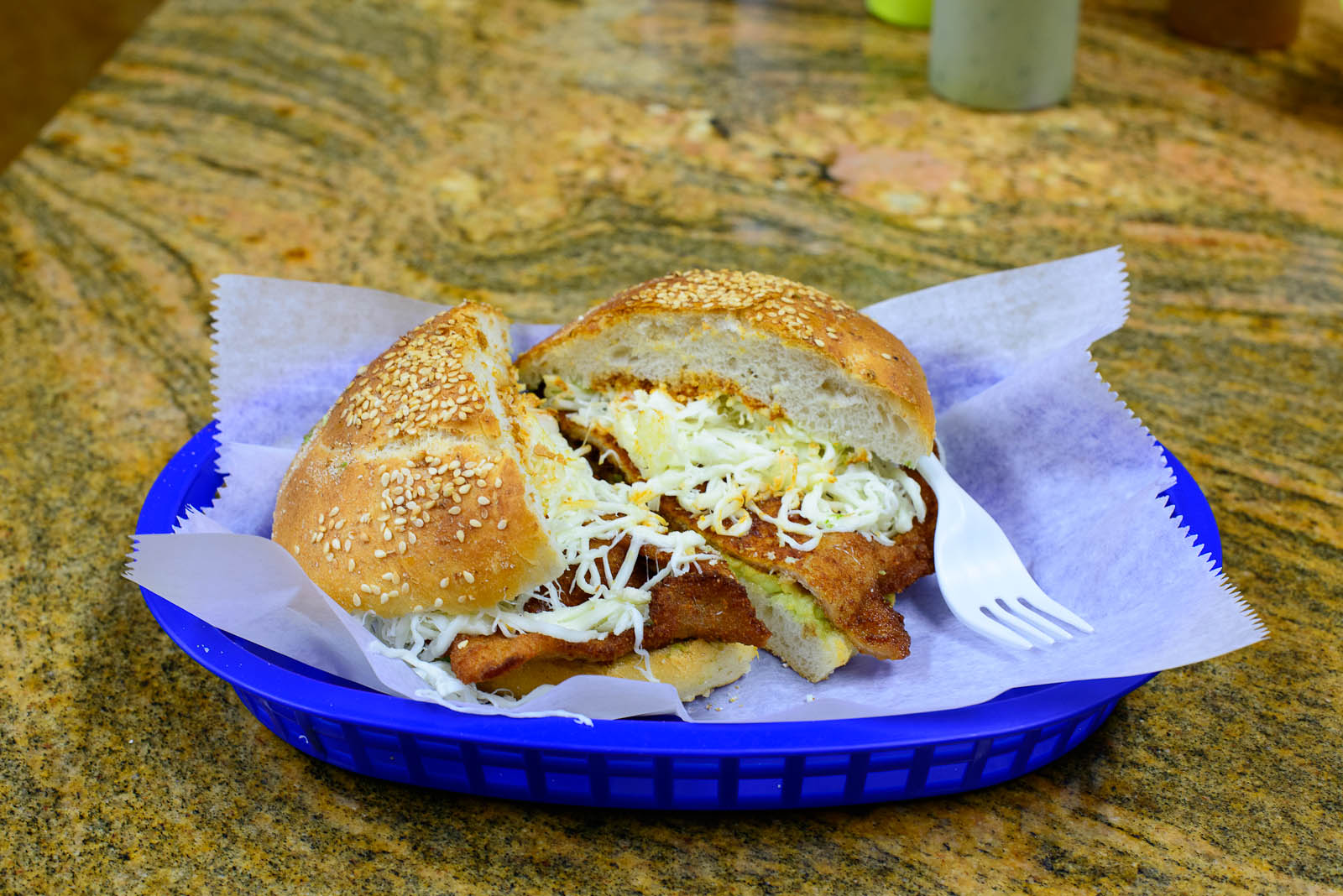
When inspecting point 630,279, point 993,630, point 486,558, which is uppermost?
point 486,558

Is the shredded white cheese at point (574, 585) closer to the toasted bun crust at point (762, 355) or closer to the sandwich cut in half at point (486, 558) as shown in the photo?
the sandwich cut in half at point (486, 558)

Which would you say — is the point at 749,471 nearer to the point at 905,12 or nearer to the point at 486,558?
the point at 486,558

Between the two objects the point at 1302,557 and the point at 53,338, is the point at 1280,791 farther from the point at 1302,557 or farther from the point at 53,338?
the point at 53,338

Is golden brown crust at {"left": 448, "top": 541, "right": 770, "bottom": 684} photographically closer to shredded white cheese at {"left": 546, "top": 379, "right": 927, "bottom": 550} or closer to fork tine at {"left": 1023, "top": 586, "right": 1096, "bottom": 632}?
shredded white cheese at {"left": 546, "top": 379, "right": 927, "bottom": 550}

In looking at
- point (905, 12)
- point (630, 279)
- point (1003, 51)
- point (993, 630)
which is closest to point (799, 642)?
point (993, 630)

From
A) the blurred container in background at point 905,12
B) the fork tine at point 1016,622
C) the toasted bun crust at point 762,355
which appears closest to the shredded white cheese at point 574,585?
the toasted bun crust at point 762,355

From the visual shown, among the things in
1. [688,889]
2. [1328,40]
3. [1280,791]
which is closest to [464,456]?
[688,889]
